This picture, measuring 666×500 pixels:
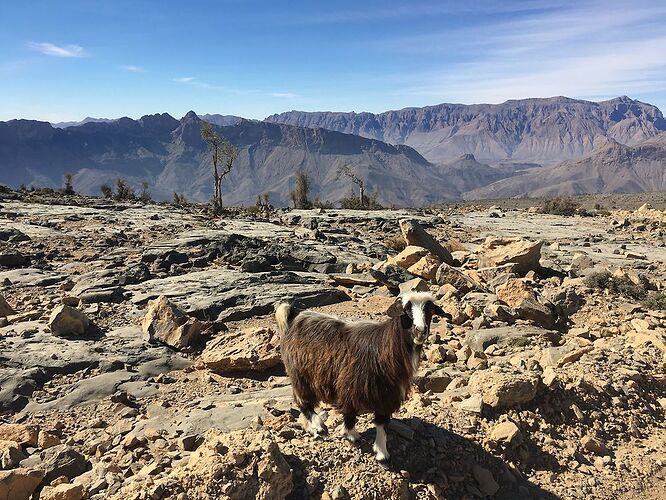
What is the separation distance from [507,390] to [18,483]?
596 cm

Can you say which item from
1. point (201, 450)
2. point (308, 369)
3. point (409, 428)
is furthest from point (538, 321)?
point (201, 450)

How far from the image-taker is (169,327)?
32.3 ft

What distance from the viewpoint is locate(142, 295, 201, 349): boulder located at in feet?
31.7

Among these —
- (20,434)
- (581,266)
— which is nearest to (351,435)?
(20,434)

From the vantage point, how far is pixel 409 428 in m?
5.86

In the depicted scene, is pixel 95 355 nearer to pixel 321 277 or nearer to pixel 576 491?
pixel 321 277

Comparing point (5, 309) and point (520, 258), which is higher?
point (520, 258)

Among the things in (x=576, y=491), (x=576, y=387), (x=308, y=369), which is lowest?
(x=576, y=491)

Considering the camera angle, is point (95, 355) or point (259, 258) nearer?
point (95, 355)

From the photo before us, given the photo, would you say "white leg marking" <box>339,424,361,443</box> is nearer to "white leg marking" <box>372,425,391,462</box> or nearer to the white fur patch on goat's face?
"white leg marking" <box>372,425,391,462</box>

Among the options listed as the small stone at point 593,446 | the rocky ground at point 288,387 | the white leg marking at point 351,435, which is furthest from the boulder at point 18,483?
the small stone at point 593,446

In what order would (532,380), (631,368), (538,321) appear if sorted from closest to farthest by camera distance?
(532,380) < (631,368) < (538,321)

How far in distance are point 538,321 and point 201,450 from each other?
7.95 metres

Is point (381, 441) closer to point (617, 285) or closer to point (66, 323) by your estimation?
point (66, 323)
